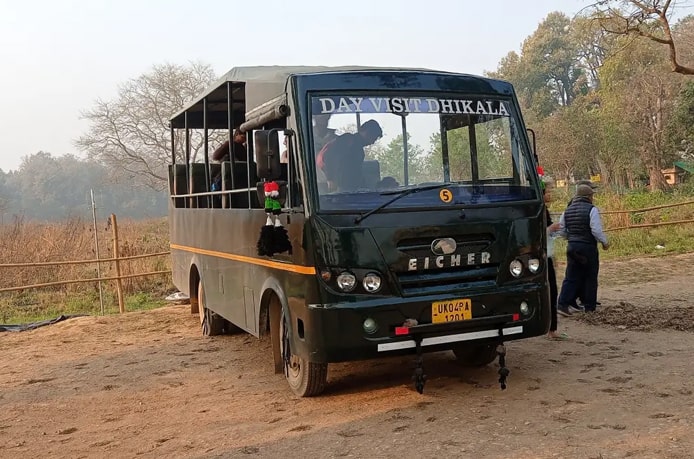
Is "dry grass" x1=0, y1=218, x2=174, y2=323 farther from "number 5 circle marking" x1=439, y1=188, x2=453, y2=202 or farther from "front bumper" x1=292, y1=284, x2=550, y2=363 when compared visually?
"number 5 circle marking" x1=439, y1=188, x2=453, y2=202

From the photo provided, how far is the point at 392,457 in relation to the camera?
4227 millimetres

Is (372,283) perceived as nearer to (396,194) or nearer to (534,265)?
(396,194)

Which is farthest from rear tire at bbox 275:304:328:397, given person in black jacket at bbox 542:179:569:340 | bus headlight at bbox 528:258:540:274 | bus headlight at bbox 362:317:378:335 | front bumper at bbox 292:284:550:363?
person in black jacket at bbox 542:179:569:340

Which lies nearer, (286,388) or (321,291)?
(321,291)

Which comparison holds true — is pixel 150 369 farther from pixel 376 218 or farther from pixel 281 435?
pixel 376 218

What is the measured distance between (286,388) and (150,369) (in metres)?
A: 2.08

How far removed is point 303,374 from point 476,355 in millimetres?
1740

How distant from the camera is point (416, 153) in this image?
542 cm

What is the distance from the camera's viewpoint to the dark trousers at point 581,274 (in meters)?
8.37

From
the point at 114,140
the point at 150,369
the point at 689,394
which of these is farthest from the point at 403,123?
the point at 114,140

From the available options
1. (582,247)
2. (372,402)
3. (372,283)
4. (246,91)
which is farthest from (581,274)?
(246,91)

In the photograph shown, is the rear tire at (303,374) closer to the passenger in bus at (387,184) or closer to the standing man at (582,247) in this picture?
the passenger in bus at (387,184)

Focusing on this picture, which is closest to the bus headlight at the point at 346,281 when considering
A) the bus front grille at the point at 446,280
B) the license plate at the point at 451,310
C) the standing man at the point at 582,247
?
the bus front grille at the point at 446,280

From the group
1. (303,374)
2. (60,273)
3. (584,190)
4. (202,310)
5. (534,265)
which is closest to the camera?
(534,265)
